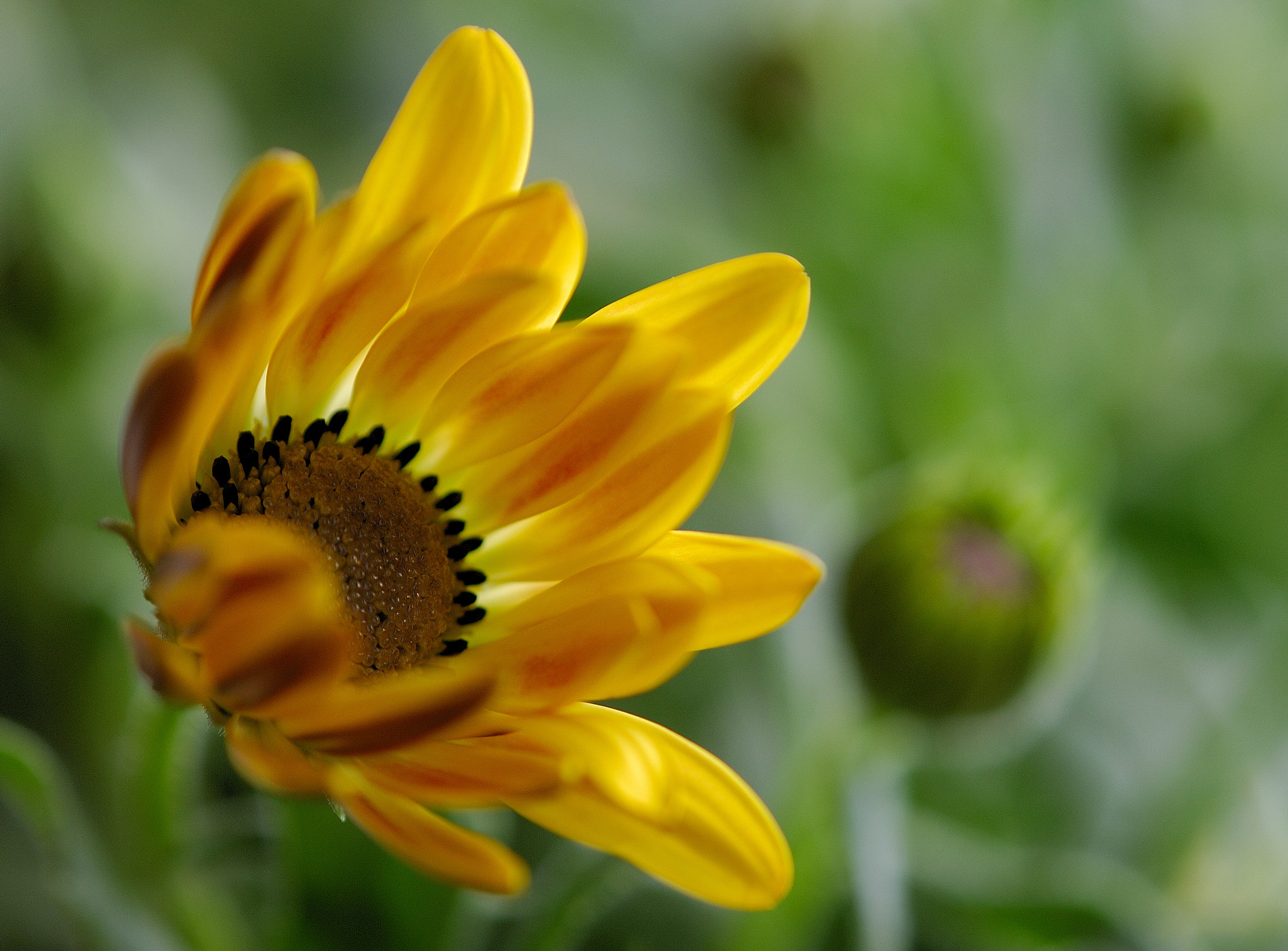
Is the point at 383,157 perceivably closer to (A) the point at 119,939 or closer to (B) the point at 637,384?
(B) the point at 637,384

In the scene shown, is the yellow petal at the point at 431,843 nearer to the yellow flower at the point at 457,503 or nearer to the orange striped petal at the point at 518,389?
the yellow flower at the point at 457,503

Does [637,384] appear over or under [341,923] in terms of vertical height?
over

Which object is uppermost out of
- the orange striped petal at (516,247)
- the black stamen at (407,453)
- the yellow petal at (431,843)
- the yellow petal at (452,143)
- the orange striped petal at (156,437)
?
the yellow petal at (452,143)

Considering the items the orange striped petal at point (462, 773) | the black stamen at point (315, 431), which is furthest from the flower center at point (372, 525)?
the orange striped petal at point (462, 773)

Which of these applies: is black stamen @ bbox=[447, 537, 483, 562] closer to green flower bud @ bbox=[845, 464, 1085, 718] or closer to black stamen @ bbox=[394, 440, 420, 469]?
black stamen @ bbox=[394, 440, 420, 469]

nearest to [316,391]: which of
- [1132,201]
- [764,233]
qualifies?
[764,233]

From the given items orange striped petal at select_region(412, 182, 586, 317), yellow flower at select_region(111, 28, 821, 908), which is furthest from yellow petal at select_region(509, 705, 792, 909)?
orange striped petal at select_region(412, 182, 586, 317)
